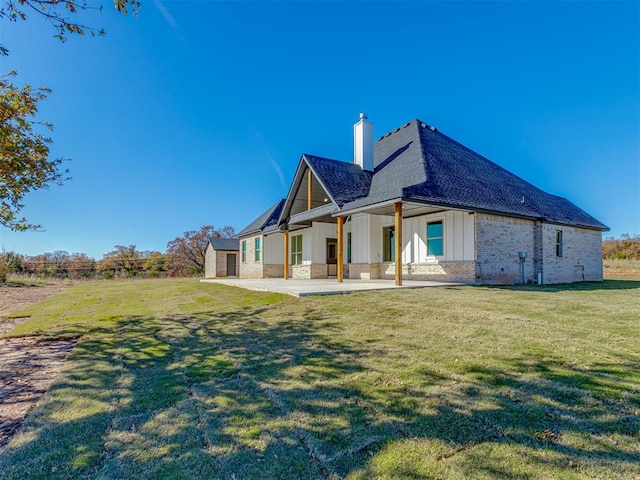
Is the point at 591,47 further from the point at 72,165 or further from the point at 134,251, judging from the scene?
the point at 134,251

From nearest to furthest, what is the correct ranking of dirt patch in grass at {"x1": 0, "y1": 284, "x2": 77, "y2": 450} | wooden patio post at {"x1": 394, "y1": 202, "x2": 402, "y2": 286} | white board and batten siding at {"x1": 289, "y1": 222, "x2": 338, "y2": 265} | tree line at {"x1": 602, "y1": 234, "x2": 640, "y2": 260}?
dirt patch in grass at {"x1": 0, "y1": 284, "x2": 77, "y2": 450}, wooden patio post at {"x1": 394, "y1": 202, "x2": 402, "y2": 286}, white board and batten siding at {"x1": 289, "y1": 222, "x2": 338, "y2": 265}, tree line at {"x1": 602, "y1": 234, "x2": 640, "y2": 260}

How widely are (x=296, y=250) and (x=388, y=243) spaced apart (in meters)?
6.65

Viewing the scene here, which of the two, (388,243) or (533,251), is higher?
(388,243)

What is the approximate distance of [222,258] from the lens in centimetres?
2850

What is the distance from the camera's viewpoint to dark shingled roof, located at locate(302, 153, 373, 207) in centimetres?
1375

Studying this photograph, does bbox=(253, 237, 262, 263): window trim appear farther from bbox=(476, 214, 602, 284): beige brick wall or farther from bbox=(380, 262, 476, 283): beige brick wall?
bbox=(476, 214, 602, 284): beige brick wall

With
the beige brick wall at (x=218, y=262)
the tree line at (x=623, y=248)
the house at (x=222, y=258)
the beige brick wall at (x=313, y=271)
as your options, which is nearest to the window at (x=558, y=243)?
the beige brick wall at (x=313, y=271)

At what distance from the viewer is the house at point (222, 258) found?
92.9 feet

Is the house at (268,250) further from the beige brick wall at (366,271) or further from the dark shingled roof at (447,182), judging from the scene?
the dark shingled roof at (447,182)

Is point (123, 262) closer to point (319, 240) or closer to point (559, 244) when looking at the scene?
point (319, 240)

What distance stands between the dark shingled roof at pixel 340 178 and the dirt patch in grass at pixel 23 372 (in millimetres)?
10016

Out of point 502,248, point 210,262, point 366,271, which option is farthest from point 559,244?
point 210,262

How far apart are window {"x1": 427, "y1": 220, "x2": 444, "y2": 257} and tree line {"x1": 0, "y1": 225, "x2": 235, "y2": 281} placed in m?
23.0

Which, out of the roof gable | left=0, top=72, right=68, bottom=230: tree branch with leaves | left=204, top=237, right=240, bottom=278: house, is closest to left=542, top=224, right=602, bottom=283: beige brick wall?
the roof gable
